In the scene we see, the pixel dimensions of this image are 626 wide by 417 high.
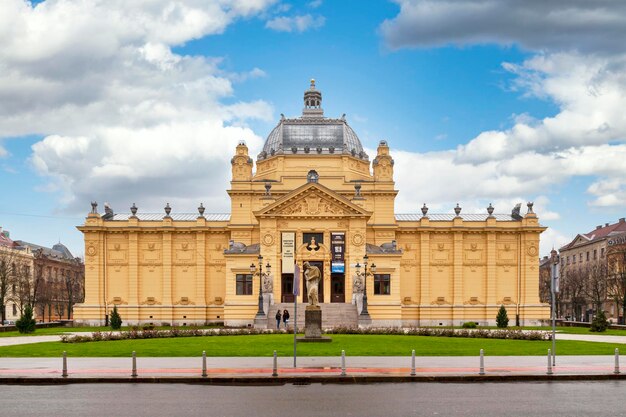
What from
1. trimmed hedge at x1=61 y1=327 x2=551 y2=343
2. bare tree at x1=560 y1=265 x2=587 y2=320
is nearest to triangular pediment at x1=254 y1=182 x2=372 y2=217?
trimmed hedge at x1=61 y1=327 x2=551 y2=343

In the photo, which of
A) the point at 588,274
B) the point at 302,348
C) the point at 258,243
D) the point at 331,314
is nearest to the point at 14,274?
the point at 258,243

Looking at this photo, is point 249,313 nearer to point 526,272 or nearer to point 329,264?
point 329,264

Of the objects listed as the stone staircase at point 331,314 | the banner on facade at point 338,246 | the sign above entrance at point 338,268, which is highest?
the banner on facade at point 338,246

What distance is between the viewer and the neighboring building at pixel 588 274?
113 m

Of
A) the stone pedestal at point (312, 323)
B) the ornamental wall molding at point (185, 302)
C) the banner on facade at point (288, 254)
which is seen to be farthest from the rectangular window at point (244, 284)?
the stone pedestal at point (312, 323)

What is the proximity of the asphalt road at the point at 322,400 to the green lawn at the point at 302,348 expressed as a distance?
12.6m

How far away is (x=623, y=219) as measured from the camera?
130625 mm

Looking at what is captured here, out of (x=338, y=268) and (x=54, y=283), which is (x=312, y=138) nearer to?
(x=338, y=268)

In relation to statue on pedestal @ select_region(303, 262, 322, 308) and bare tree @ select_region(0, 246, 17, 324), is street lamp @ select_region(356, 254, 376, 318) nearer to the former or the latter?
statue on pedestal @ select_region(303, 262, 322, 308)

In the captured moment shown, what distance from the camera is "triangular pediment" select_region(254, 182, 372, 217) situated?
8162cm

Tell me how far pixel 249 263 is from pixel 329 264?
932 centimetres

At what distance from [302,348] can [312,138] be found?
5472 cm

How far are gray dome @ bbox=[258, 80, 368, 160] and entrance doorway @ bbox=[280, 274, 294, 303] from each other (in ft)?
57.6

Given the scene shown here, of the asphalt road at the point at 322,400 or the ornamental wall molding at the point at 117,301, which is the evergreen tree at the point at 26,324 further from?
the asphalt road at the point at 322,400
